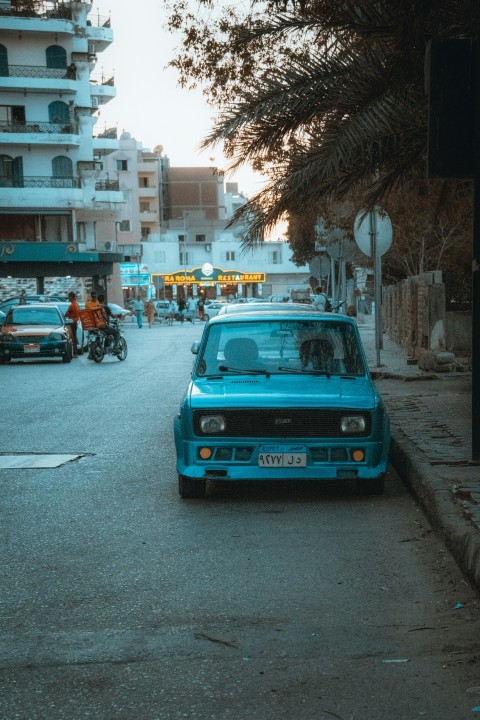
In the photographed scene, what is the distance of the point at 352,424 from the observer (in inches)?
352

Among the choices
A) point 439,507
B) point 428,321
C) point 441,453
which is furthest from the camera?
point 428,321

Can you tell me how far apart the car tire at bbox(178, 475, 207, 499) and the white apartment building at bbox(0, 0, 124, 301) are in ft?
197

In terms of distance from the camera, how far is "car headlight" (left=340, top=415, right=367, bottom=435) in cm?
892

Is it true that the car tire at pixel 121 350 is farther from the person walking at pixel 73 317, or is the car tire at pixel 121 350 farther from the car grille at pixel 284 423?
the car grille at pixel 284 423

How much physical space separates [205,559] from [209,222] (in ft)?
406

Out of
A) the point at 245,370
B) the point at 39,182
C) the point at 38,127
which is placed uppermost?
the point at 38,127

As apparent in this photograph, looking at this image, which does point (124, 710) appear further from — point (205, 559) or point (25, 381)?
point (25, 381)

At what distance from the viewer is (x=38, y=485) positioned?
1019cm

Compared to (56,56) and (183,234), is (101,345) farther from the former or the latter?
(183,234)

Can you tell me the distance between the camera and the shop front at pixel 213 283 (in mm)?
112812

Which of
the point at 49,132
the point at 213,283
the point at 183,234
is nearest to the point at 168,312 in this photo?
the point at 49,132

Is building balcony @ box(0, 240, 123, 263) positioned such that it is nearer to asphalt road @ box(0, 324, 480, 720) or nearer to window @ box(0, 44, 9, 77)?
window @ box(0, 44, 9, 77)

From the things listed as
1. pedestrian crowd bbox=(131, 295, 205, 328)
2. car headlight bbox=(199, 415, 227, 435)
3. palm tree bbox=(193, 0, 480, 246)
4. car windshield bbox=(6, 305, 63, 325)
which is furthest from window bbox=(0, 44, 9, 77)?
car headlight bbox=(199, 415, 227, 435)

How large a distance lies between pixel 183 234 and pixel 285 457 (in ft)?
386
